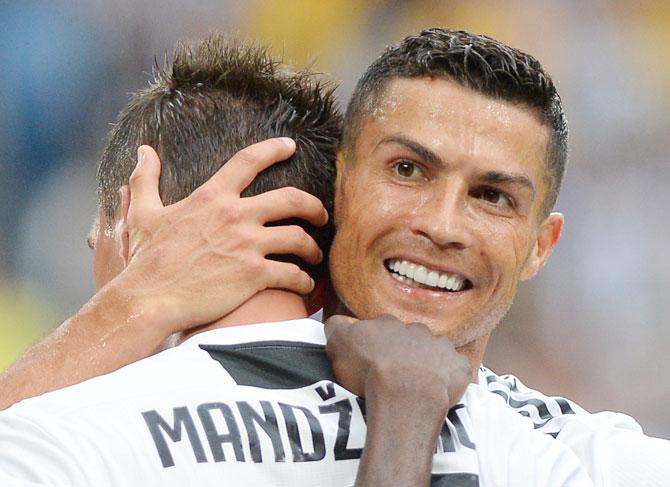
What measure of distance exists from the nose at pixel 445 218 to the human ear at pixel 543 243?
0.43 meters

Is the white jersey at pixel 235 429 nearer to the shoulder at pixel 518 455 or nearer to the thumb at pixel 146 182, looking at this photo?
the shoulder at pixel 518 455

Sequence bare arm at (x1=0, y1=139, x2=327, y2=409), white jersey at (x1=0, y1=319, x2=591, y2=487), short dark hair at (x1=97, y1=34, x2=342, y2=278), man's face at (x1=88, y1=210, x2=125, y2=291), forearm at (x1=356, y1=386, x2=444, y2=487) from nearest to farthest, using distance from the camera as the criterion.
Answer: white jersey at (x1=0, y1=319, x2=591, y2=487)
forearm at (x1=356, y1=386, x2=444, y2=487)
bare arm at (x1=0, y1=139, x2=327, y2=409)
short dark hair at (x1=97, y1=34, x2=342, y2=278)
man's face at (x1=88, y1=210, x2=125, y2=291)

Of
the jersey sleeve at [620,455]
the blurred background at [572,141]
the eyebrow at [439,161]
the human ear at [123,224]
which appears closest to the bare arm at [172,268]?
the human ear at [123,224]

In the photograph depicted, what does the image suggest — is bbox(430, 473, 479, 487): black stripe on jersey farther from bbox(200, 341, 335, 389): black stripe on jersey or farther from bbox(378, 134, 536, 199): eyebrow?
bbox(378, 134, 536, 199): eyebrow

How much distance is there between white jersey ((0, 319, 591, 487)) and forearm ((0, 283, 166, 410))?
0.92 ft

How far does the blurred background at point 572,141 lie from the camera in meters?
5.91

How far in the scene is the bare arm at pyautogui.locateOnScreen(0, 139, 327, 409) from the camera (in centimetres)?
246

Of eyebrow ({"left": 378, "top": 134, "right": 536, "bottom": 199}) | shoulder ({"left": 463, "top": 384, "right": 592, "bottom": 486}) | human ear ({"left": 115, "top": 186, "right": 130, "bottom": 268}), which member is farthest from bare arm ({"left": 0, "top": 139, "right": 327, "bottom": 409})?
shoulder ({"left": 463, "top": 384, "right": 592, "bottom": 486})

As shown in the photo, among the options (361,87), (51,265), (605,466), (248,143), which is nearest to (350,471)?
(605,466)

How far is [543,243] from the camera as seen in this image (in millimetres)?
3209

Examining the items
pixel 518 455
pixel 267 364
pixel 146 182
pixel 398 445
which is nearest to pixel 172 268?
pixel 146 182

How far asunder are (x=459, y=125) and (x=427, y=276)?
0.40 meters

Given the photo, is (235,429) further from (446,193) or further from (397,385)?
(446,193)

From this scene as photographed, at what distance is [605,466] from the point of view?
2414mm
